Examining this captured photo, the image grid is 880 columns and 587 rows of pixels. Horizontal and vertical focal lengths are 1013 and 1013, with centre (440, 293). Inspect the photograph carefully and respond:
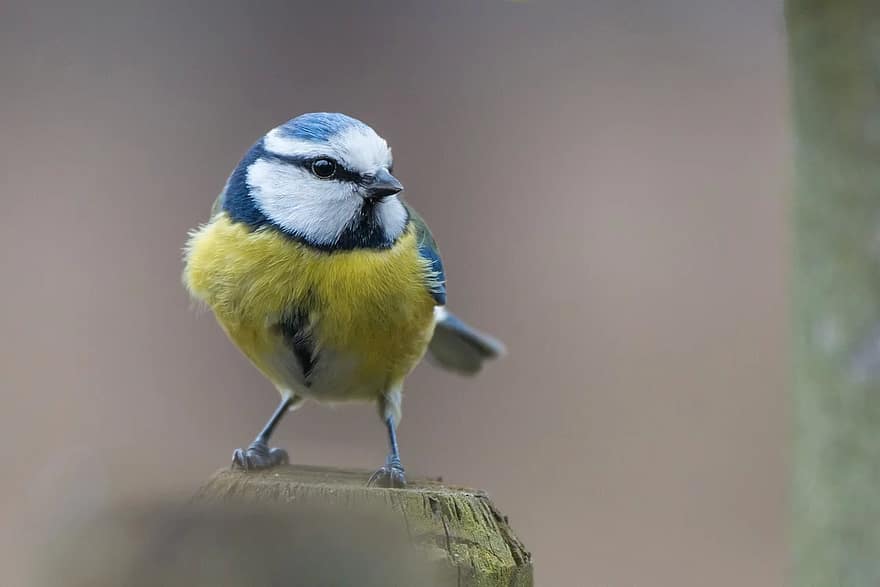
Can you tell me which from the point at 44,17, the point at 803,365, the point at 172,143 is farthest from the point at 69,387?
the point at 803,365

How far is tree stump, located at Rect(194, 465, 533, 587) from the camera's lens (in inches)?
30.1

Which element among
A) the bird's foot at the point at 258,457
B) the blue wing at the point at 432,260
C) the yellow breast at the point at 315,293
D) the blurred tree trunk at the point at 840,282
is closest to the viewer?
the blurred tree trunk at the point at 840,282

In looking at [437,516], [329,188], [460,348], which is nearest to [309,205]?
[329,188]

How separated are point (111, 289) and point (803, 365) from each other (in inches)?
95.7

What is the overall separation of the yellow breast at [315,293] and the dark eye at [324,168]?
0.13 metres

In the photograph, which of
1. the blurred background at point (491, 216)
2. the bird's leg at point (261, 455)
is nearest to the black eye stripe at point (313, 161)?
the bird's leg at point (261, 455)

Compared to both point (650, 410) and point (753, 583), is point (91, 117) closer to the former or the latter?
point (650, 410)

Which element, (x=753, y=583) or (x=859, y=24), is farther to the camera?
(x=753, y=583)

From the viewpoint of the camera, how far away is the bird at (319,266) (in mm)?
1618

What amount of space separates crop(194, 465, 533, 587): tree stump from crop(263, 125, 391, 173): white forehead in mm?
738

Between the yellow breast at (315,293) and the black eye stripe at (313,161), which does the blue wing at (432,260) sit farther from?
the black eye stripe at (313,161)

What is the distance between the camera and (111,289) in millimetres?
3088

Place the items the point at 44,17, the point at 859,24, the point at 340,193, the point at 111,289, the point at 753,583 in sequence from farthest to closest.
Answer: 1. the point at 44,17
2. the point at 111,289
3. the point at 753,583
4. the point at 340,193
5. the point at 859,24

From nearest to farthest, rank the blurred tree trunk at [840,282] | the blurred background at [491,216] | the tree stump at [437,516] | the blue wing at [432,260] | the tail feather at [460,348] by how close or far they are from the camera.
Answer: the tree stump at [437,516] → the blurred tree trunk at [840,282] → the blue wing at [432,260] → the tail feather at [460,348] → the blurred background at [491,216]
